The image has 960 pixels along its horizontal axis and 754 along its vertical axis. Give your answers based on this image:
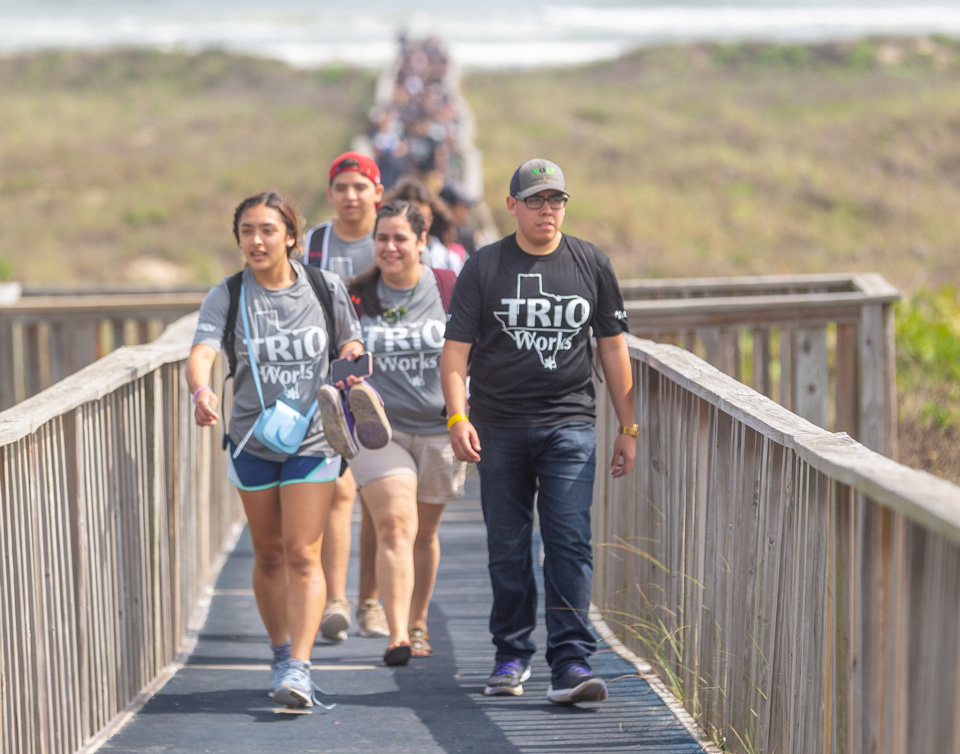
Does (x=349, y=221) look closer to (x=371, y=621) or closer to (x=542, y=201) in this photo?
(x=542, y=201)

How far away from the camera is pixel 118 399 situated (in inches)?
188

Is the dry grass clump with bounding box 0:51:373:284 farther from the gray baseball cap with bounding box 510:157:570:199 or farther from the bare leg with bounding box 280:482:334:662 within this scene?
the gray baseball cap with bounding box 510:157:570:199

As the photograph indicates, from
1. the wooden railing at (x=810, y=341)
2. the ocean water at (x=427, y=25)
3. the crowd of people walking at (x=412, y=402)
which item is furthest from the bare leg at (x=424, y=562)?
the ocean water at (x=427, y=25)

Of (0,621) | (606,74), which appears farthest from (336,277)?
(606,74)

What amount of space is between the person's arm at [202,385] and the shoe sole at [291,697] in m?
0.98

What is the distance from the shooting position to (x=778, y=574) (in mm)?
3629

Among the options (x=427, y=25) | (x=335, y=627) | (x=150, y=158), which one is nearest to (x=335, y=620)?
(x=335, y=627)

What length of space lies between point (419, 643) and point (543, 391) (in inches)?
57.6

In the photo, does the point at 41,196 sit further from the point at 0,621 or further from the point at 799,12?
the point at 799,12

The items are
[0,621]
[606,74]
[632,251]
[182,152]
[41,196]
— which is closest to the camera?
[0,621]

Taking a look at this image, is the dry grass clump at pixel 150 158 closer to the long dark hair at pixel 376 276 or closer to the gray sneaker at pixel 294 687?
the long dark hair at pixel 376 276

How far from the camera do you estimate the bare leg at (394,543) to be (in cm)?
529

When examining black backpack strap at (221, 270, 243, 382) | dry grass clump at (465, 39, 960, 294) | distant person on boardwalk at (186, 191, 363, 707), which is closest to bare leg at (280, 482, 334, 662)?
distant person on boardwalk at (186, 191, 363, 707)

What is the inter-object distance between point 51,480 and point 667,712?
217cm
